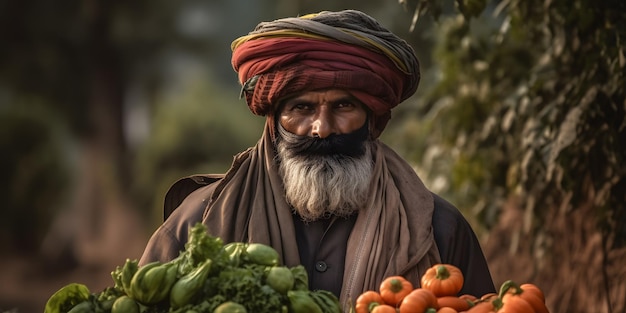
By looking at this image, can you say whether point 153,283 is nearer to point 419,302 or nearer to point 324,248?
point 419,302

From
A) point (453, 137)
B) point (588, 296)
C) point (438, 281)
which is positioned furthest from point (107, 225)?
point (438, 281)

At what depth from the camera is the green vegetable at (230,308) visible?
2971 mm

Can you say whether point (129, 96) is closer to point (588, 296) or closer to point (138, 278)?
point (588, 296)

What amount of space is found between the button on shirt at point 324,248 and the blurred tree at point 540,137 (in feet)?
3.40

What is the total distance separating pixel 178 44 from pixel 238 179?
1554 cm

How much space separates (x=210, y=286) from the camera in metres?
3.06

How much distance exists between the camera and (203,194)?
4344 mm

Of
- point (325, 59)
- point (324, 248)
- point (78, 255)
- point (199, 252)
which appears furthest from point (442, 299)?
point (78, 255)

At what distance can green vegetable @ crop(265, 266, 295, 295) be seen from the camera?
309 centimetres

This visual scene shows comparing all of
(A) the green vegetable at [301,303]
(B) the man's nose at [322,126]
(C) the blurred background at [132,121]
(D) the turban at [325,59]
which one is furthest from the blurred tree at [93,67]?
(A) the green vegetable at [301,303]

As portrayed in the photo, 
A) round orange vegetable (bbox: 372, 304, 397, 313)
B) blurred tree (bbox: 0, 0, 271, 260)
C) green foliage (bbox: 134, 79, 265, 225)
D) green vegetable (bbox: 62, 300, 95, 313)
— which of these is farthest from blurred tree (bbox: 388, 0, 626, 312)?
blurred tree (bbox: 0, 0, 271, 260)

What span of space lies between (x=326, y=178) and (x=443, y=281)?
3.13 ft

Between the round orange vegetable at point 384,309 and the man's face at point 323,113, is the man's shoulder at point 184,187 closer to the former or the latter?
the man's face at point 323,113

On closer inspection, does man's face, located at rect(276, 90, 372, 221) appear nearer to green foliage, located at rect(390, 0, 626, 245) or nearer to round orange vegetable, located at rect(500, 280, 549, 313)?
green foliage, located at rect(390, 0, 626, 245)
